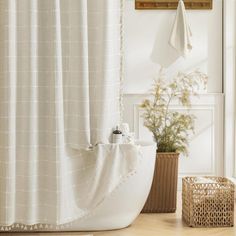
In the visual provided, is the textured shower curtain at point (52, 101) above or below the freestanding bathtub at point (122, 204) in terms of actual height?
above

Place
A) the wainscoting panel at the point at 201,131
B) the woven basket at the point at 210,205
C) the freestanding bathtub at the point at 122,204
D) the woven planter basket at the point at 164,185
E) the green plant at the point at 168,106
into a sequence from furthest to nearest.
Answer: the wainscoting panel at the point at 201,131, the green plant at the point at 168,106, the woven planter basket at the point at 164,185, the woven basket at the point at 210,205, the freestanding bathtub at the point at 122,204

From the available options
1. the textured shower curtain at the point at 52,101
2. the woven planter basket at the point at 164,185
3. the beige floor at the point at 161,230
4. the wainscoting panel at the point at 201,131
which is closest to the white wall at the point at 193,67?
the wainscoting panel at the point at 201,131

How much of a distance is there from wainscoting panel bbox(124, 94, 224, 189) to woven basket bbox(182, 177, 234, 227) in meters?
1.22

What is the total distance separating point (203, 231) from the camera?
3.85 m

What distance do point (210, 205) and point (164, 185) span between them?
1.72ft

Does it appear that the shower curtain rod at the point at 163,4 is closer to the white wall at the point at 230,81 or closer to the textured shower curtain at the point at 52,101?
the white wall at the point at 230,81

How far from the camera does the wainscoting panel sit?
516 centimetres

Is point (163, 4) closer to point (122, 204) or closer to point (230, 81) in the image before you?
point (230, 81)

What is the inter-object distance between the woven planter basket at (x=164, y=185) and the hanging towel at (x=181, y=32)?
46.3 inches

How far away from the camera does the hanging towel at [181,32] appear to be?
5.05 meters

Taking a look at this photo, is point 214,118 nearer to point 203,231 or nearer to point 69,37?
point 203,231

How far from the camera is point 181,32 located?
5078mm

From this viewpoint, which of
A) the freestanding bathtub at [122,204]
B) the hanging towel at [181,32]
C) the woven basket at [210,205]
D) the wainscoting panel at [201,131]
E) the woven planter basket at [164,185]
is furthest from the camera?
the wainscoting panel at [201,131]

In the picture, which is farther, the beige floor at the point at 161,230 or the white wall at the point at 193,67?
the white wall at the point at 193,67
